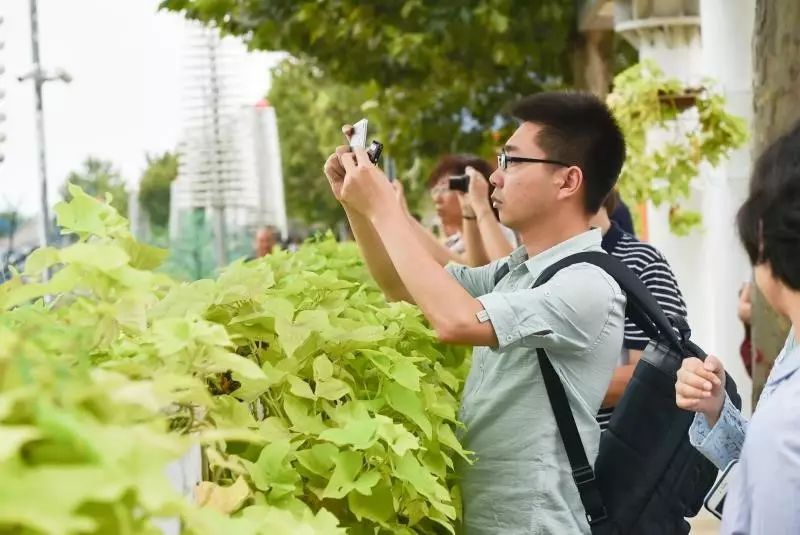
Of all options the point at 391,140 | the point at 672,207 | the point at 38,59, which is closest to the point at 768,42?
the point at 672,207

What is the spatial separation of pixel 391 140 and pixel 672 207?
6.54 m

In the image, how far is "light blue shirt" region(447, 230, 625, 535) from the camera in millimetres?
2303

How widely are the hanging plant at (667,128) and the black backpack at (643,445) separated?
4.64 m

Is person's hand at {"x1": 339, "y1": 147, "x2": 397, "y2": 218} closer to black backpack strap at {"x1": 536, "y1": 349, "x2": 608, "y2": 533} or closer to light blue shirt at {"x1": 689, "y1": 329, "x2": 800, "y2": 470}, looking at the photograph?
black backpack strap at {"x1": 536, "y1": 349, "x2": 608, "y2": 533}

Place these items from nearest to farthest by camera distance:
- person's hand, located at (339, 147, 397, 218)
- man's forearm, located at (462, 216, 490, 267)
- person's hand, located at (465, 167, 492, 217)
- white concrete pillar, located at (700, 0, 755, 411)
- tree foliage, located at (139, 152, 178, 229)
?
person's hand, located at (339, 147, 397, 218) → person's hand, located at (465, 167, 492, 217) → man's forearm, located at (462, 216, 490, 267) → white concrete pillar, located at (700, 0, 755, 411) → tree foliage, located at (139, 152, 178, 229)

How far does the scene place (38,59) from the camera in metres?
9.73

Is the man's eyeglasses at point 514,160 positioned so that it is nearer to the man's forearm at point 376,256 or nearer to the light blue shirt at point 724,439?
the man's forearm at point 376,256

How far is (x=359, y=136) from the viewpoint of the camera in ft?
8.36

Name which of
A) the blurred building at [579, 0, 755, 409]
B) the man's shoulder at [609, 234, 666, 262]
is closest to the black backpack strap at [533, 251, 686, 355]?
the man's shoulder at [609, 234, 666, 262]

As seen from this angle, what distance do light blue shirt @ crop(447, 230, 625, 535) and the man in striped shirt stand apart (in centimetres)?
73

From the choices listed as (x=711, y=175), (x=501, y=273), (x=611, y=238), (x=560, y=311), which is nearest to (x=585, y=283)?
(x=560, y=311)

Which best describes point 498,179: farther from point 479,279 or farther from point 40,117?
point 40,117

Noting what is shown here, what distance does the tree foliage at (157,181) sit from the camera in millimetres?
52375

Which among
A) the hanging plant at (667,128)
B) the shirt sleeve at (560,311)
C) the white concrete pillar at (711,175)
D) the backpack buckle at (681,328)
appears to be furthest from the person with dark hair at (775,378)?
the hanging plant at (667,128)
